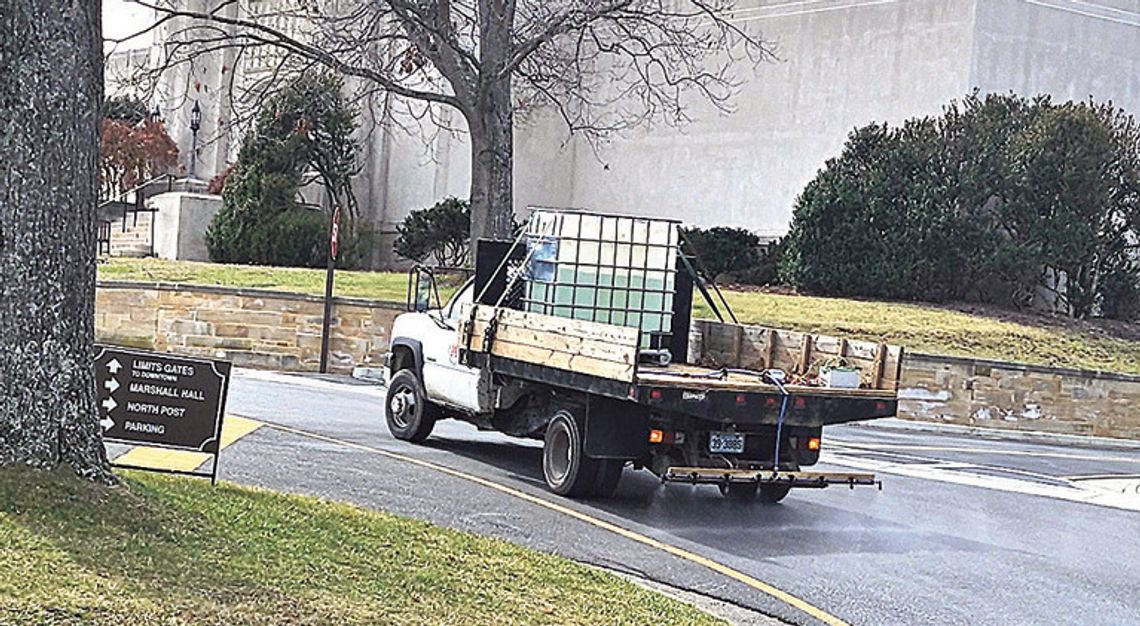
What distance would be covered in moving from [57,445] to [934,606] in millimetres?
5381

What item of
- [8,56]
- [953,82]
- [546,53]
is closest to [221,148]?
[546,53]

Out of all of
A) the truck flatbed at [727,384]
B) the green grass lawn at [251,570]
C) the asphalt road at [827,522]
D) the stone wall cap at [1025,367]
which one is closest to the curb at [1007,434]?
the stone wall cap at [1025,367]

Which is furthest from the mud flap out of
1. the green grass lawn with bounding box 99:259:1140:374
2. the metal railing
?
the metal railing

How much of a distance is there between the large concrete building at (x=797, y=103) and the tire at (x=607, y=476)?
2011cm

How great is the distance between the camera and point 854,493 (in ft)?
47.7

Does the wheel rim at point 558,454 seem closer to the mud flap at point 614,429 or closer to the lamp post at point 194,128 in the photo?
the mud flap at point 614,429

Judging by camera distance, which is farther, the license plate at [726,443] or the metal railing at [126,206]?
the metal railing at [126,206]

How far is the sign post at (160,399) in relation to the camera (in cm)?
995

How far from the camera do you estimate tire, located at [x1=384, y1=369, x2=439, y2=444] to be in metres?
15.5

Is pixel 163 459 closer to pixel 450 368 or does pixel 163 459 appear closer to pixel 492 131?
pixel 450 368

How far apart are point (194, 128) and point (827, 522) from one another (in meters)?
34.2

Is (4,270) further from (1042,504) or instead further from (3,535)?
(1042,504)

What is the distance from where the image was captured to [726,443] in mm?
12414

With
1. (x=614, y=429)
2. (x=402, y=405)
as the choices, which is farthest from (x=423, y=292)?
(x=614, y=429)
